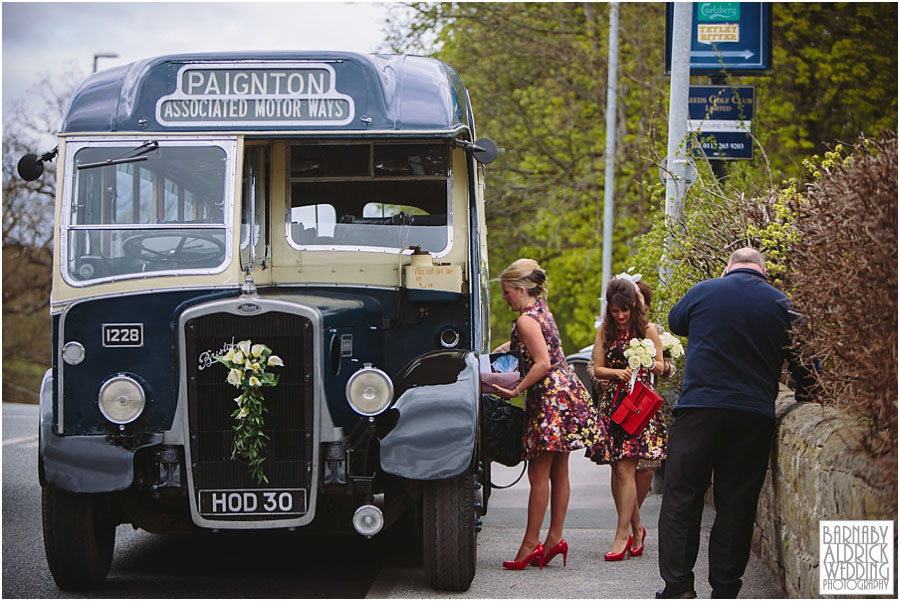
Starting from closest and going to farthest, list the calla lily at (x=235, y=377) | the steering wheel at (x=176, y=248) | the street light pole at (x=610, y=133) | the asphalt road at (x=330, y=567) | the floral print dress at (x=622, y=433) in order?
1. the calla lily at (x=235, y=377)
2. the asphalt road at (x=330, y=567)
3. the steering wheel at (x=176, y=248)
4. the floral print dress at (x=622, y=433)
5. the street light pole at (x=610, y=133)

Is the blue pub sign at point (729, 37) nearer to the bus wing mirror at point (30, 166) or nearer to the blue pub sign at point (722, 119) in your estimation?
the blue pub sign at point (722, 119)

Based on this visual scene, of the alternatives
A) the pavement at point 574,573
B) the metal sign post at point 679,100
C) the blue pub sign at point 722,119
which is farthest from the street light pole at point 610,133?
the pavement at point 574,573

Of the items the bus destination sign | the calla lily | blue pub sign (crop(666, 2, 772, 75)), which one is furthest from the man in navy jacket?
blue pub sign (crop(666, 2, 772, 75))

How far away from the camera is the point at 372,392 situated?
20.6 ft

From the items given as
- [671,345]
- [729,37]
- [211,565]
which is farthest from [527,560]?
[729,37]

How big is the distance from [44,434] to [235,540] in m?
2.33

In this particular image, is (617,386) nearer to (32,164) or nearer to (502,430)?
(502,430)

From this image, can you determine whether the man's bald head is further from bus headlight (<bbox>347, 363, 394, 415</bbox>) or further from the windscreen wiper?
the windscreen wiper

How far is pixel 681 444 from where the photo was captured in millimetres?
6066

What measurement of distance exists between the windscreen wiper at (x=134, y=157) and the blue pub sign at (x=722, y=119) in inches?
225

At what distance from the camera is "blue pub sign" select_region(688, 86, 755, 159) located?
10.9 meters

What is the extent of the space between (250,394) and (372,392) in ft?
2.12

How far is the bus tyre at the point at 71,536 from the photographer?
21.1ft

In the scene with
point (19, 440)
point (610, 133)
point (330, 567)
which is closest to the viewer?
point (330, 567)
